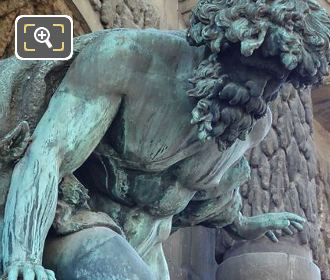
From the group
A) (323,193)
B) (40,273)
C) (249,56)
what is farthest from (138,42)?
(323,193)

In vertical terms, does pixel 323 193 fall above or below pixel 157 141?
below

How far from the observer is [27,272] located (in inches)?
102

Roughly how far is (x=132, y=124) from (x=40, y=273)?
1.65ft

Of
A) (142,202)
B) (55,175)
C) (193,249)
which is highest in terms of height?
(55,175)

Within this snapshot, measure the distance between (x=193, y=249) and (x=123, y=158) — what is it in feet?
4.46

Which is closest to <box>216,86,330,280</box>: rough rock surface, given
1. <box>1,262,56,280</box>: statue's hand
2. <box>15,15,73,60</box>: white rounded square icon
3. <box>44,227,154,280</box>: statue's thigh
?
<box>44,227,154,280</box>: statue's thigh

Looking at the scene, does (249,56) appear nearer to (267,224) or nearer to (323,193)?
(267,224)

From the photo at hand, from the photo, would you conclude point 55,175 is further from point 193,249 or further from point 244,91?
point 193,249

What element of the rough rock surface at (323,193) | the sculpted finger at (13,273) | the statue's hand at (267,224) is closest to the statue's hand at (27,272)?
the sculpted finger at (13,273)

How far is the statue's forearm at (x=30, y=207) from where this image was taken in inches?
106

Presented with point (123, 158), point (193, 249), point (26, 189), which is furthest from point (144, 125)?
point (193, 249)

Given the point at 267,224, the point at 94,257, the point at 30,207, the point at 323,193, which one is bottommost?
the point at 323,193

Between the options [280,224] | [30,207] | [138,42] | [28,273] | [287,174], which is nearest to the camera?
[28,273]

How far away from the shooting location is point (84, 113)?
9.50 feet
